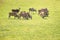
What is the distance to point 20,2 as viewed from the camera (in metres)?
1.32

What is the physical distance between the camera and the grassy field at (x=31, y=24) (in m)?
1.12

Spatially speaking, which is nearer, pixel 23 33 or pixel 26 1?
pixel 23 33

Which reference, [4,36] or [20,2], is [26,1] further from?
[4,36]

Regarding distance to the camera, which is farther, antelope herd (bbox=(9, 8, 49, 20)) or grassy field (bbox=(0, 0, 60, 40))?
antelope herd (bbox=(9, 8, 49, 20))

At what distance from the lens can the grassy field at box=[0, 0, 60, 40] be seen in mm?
1119

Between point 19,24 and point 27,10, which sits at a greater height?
point 27,10

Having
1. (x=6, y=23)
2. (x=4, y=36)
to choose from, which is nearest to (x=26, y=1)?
(x=6, y=23)

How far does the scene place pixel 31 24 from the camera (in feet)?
3.88

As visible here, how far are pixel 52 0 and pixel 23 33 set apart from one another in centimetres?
42

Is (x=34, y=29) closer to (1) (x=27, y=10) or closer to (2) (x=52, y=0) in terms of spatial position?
(1) (x=27, y=10)

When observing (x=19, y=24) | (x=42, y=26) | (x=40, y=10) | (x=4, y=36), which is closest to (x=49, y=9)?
(x=40, y=10)

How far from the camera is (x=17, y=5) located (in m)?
1.30

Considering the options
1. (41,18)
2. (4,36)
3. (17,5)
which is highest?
(17,5)

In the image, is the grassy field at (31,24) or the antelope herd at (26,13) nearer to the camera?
the grassy field at (31,24)
